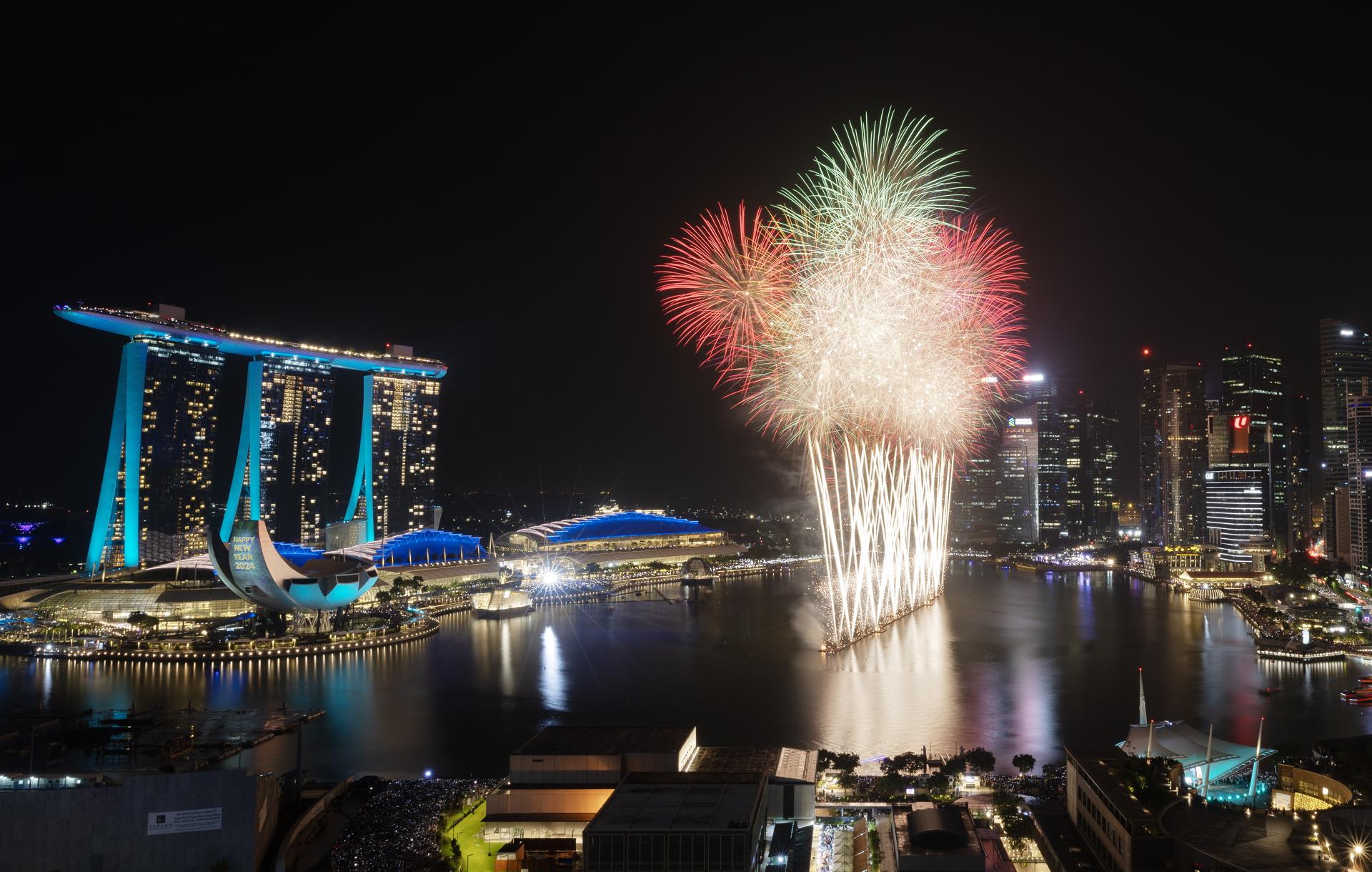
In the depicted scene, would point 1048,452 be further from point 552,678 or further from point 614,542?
point 552,678

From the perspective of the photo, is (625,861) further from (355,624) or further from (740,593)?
(740,593)

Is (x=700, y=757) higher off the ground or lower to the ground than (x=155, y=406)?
lower

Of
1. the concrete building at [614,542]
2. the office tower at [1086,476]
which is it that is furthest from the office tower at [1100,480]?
the concrete building at [614,542]

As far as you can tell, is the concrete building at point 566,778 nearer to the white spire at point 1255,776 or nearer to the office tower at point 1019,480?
the white spire at point 1255,776

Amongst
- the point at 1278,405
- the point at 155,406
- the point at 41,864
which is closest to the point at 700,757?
the point at 41,864

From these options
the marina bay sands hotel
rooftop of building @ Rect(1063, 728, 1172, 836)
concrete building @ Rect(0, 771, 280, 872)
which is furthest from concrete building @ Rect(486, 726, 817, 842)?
the marina bay sands hotel

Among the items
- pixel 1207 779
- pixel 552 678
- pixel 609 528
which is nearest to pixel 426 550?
pixel 609 528

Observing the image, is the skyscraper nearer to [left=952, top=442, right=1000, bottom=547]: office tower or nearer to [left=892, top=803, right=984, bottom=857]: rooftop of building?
[left=952, top=442, right=1000, bottom=547]: office tower
